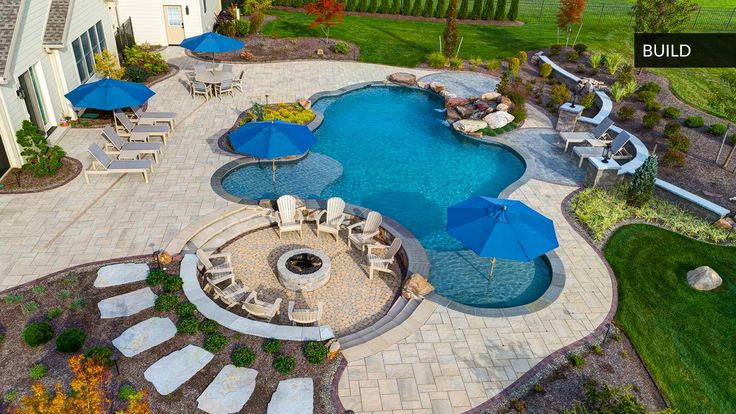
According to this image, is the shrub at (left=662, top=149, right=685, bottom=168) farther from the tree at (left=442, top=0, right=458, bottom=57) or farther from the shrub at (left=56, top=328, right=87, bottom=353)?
the shrub at (left=56, top=328, right=87, bottom=353)

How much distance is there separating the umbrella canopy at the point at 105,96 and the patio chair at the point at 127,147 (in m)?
0.95

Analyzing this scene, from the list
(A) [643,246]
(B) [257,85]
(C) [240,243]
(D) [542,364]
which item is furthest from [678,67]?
(C) [240,243]

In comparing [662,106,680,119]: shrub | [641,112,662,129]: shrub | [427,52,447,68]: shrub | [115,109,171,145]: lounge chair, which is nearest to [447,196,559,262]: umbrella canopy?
[641,112,662,129]: shrub

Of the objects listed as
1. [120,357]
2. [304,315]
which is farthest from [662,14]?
[120,357]

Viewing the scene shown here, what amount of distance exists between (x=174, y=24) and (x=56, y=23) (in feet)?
39.4

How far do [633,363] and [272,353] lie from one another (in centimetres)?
851

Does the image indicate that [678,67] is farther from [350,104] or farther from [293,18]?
[293,18]

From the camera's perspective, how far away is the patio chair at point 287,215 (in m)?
15.9

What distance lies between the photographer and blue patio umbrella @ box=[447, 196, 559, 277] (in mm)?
12632

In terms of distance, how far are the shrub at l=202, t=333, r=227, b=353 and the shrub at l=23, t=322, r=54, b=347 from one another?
11.5 feet

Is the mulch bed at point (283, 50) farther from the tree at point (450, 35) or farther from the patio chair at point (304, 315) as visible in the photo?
the patio chair at point (304, 315)

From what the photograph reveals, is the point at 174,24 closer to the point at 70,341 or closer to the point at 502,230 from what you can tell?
the point at 70,341

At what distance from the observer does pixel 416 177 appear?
19.6 metres

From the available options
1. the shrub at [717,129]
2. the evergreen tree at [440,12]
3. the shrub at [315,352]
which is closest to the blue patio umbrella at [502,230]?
the shrub at [315,352]
